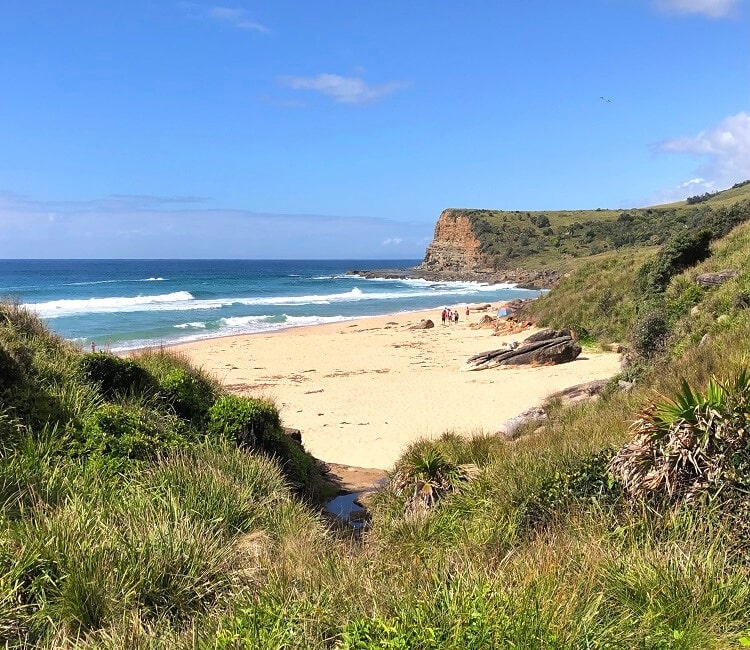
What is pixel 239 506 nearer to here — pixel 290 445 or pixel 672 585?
pixel 672 585

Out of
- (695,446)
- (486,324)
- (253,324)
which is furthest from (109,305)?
(695,446)

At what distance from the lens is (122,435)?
6859 mm

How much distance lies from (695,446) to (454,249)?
10996 cm

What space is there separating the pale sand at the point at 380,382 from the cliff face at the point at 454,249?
71.1m

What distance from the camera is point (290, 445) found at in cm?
1005

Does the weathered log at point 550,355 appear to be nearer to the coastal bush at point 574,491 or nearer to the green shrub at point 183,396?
the green shrub at point 183,396

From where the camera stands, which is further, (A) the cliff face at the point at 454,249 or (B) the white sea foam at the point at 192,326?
(A) the cliff face at the point at 454,249

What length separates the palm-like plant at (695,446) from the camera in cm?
454

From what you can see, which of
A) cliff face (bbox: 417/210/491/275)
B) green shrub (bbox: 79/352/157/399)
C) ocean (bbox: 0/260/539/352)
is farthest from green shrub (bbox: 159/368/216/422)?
cliff face (bbox: 417/210/491/275)

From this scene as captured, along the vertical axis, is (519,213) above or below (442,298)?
above

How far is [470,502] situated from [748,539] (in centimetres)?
264

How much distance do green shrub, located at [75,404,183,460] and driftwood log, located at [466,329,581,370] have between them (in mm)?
15767

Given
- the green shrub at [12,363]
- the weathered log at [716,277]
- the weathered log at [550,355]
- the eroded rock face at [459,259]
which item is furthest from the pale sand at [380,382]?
the eroded rock face at [459,259]

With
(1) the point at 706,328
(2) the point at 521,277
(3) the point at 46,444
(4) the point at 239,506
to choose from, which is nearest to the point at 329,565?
(4) the point at 239,506
